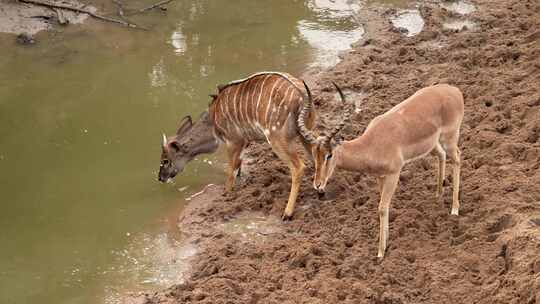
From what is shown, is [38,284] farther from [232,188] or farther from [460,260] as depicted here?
[460,260]

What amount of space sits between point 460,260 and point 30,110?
5739 millimetres

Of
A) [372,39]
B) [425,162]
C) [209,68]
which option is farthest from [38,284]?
[372,39]

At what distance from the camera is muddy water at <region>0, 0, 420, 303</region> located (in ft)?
23.1

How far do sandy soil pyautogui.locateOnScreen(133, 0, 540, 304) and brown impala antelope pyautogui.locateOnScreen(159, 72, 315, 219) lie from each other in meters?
0.44

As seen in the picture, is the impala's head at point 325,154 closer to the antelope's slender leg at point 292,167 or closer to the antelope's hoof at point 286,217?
the antelope's slender leg at point 292,167

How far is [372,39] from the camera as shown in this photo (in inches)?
433

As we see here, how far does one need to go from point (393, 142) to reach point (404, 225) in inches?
35.3

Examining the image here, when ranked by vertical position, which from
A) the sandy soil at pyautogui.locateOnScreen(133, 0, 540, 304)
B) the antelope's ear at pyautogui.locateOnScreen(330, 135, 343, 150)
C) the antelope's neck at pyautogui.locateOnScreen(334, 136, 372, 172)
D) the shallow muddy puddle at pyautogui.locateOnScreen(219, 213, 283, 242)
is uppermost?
the antelope's ear at pyautogui.locateOnScreen(330, 135, 343, 150)

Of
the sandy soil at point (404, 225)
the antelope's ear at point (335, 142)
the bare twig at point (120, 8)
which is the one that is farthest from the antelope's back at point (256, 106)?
the bare twig at point (120, 8)

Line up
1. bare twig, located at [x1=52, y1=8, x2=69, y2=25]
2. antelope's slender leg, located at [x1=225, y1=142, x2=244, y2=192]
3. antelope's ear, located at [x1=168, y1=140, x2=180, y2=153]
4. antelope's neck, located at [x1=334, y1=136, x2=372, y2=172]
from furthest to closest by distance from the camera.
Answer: bare twig, located at [x1=52, y1=8, x2=69, y2=25]
antelope's ear, located at [x1=168, y1=140, x2=180, y2=153]
antelope's slender leg, located at [x1=225, y1=142, x2=244, y2=192]
antelope's neck, located at [x1=334, y1=136, x2=372, y2=172]

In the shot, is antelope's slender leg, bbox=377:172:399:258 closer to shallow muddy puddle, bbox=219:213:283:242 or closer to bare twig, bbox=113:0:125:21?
shallow muddy puddle, bbox=219:213:283:242

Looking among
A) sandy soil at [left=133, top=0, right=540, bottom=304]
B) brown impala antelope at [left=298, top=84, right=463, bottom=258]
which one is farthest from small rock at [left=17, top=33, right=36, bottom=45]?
brown impala antelope at [left=298, top=84, right=463, bottom=258]

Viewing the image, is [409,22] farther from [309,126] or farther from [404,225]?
[404,225]

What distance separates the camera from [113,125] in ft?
30.1
